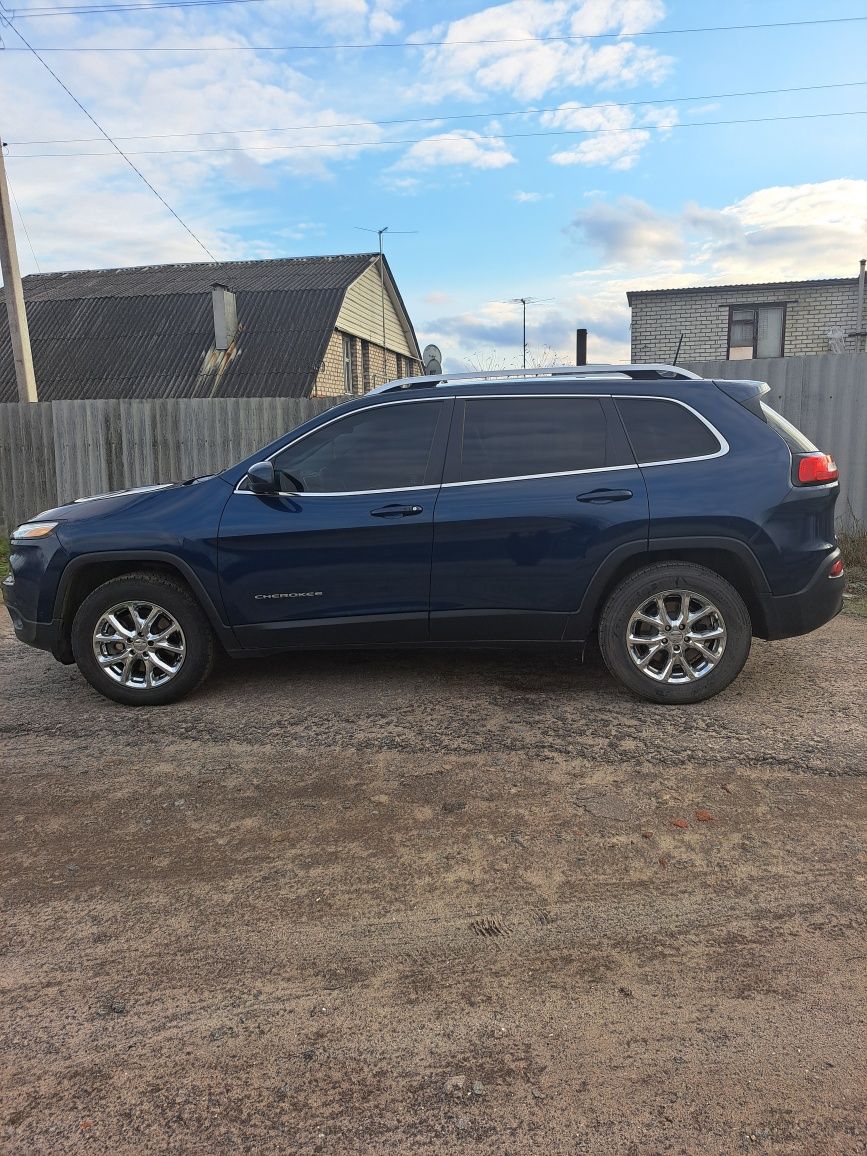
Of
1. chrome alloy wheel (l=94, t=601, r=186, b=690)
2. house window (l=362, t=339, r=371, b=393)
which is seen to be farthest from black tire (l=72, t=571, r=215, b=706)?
house window (l=362, t=339, r=371, b=393)

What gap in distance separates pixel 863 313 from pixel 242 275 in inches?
797

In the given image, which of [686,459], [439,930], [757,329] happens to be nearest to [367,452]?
[686,459]

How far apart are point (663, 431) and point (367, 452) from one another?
5.49 feet

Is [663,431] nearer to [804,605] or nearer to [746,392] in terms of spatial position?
[746,392]

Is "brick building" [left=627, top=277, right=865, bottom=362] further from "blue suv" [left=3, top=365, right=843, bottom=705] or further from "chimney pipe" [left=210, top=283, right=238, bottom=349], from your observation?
"blue suv" [left=3, top=365, right=843, bottom=705]

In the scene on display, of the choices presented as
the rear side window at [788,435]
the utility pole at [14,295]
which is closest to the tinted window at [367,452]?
the rear side window at [788,435]

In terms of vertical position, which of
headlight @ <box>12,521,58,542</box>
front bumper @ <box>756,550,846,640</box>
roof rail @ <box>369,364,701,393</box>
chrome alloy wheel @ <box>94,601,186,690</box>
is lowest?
chrome alloy wheel @ <box>94,601,186,690</box>

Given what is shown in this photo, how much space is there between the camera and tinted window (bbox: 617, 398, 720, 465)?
4289mm

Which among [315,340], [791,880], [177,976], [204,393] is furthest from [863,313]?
[177,976]

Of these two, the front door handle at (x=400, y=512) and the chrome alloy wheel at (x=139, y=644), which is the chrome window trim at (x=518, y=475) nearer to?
the front door handle at (x=400, y=512)

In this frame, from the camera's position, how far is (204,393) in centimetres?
2262

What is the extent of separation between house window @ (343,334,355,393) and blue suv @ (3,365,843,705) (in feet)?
72.0

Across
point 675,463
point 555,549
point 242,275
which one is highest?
point 242,275

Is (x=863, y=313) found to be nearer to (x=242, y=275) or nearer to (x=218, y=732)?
(x=242, y=275)
